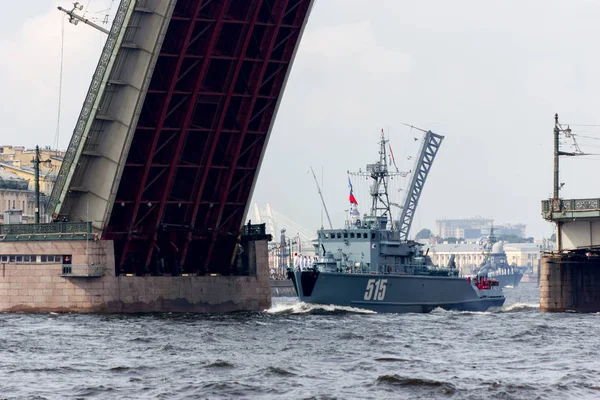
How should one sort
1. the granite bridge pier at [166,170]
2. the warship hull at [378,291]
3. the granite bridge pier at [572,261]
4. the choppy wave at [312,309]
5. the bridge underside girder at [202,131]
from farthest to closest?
the warship hull at [378,291], the choppy wave at [312,309], the granite bridge pier at [572,261], the bridge underside girder at [202,131], the granite bridge pier at [166,170]

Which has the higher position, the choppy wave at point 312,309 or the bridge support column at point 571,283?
the bridge support column at point 571,283

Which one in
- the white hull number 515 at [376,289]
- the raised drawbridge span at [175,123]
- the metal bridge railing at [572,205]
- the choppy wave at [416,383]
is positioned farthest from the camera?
the white hull number 515 at [376,289]

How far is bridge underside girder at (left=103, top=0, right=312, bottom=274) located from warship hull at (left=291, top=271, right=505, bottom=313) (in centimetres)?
599

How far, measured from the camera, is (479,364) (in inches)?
1608

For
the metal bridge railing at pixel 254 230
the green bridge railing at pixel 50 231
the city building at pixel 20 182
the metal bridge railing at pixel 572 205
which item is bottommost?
the green bridge railing at pixel 50 231

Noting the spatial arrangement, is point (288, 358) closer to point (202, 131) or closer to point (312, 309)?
point (202, 131)

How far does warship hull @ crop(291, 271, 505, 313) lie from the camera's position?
73.2 meters

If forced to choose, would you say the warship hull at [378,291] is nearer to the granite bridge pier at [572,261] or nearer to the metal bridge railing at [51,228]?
the granite bridge pier at [572,261]

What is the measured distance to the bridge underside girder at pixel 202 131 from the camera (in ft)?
192

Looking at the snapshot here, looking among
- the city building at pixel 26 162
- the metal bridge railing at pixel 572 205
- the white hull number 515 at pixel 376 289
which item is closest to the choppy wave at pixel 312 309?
the white hull number 515 at pixel 376 289

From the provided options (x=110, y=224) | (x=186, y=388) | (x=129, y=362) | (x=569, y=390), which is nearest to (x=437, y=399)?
(x=569, y=390)

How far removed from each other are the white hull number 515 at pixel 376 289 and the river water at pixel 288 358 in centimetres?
1025

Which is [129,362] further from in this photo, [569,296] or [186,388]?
[569,296]

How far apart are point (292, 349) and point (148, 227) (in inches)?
851
